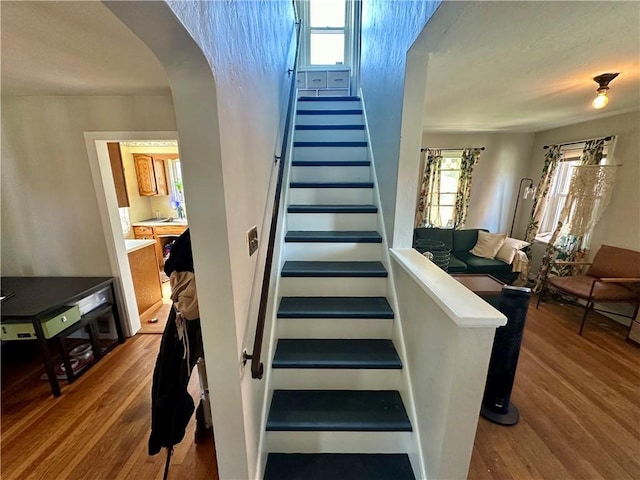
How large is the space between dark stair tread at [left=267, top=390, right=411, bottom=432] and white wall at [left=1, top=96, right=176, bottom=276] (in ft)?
7.01

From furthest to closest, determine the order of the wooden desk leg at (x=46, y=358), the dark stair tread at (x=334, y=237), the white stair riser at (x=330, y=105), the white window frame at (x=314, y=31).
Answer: the white window frame at (x=314, y=31) → the white stair riser at (x=330, y=105) → the dark stair tread at (x=334, y=237) → the wooden desk leg at (x=46, y=358)

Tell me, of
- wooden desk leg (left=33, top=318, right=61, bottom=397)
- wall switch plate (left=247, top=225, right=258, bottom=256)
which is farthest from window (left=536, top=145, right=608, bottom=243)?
wooden desk leg (left=33, top=318, right=61, bottom=397)

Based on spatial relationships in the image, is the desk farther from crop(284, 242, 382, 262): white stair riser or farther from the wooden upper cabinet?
crop(284, 242, 382, 262): white stair riser

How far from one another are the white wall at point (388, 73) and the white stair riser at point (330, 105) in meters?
0.58

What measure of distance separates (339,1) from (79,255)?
5486 millimetres

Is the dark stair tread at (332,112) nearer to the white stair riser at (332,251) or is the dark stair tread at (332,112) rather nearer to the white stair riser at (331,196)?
the white stair riser at (331,196)

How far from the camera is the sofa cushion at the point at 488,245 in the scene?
12.7ft

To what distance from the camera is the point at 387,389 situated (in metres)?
1.64

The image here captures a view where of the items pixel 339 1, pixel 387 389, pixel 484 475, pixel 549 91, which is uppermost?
pixel 339 1

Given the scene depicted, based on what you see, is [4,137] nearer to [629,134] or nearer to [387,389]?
[387,389]

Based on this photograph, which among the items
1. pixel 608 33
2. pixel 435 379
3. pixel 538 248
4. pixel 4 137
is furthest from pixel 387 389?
pixel 538 248

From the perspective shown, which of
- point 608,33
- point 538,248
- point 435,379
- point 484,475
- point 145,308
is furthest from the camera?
point 538,248

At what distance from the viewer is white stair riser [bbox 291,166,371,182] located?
250 centimetres

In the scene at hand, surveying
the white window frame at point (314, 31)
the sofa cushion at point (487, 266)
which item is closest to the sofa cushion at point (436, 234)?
the sofa cushion at point (487, 266)
